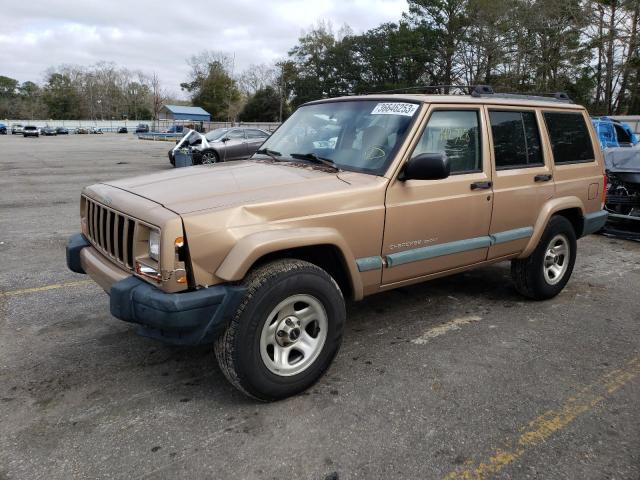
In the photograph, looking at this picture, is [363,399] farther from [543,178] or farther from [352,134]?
[543,178]

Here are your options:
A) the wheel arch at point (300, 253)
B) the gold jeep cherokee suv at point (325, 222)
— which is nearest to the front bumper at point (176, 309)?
the gold jeep cherokee suv at point (325, 222)

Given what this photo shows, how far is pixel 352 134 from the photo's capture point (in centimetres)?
384

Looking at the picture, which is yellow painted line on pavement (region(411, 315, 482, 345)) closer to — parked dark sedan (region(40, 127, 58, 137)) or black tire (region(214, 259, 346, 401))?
black tire (region(214, 259, 346, 401))

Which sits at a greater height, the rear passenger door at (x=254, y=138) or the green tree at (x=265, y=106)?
the green tree at (x=265, y=106)

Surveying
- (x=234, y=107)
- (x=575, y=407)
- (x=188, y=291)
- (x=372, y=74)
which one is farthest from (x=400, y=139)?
(x=234, y=107)

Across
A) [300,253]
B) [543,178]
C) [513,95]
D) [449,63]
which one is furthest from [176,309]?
[449,63]

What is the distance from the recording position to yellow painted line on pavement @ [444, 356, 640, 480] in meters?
2.54

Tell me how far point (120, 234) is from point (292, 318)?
120 centimetres

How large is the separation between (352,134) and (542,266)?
2.32 m

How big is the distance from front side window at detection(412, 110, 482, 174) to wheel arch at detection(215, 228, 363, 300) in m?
0.98

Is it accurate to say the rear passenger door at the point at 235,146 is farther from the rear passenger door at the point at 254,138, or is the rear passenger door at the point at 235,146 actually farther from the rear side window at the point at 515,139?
the rear side window at the point at 515,139

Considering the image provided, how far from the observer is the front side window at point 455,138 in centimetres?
374

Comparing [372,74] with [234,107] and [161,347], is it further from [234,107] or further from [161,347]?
[161,347]

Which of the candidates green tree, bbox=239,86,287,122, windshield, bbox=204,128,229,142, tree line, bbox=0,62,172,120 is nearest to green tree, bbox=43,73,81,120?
tree line, bbox=0,62,172,120
